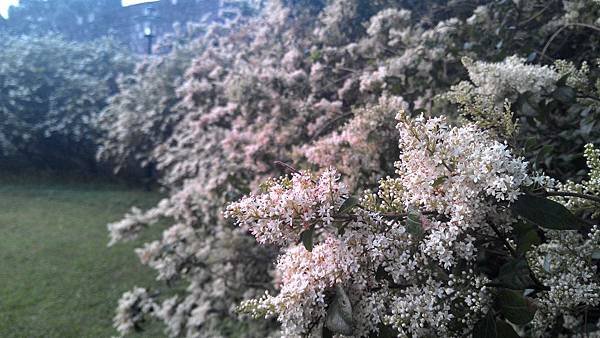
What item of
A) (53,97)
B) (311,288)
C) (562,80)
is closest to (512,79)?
(562,80)

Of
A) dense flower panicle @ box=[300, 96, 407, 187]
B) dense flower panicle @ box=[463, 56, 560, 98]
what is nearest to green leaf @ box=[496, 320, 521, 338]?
dense flower panicle @ box=[463, 56, 560, 98]

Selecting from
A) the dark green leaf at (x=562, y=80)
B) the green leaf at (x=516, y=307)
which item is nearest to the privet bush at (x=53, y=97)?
the dark green leaf at (x=562, y=80)

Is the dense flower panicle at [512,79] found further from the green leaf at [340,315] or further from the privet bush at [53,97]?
the privet bush at [53,97]

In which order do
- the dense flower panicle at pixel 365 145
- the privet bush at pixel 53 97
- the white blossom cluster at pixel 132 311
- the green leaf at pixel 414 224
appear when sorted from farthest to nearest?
the privet bush at pixel 53 97 → the white blossom cluster at pixel 132 311 → the dense flower panicle at pixel 365 145 → the green leaf at pixel 414 224

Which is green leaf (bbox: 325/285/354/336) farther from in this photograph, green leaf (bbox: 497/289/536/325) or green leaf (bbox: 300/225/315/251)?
green leaf (bbox: 497/289/536/325)

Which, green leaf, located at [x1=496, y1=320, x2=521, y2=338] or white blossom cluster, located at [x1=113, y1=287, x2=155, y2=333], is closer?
green leaf, located at [x1=496, y1=320, x2=521, y2=338]

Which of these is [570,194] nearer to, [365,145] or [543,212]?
[543,212]

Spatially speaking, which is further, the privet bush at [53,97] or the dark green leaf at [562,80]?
the privet bush at [53,97]
